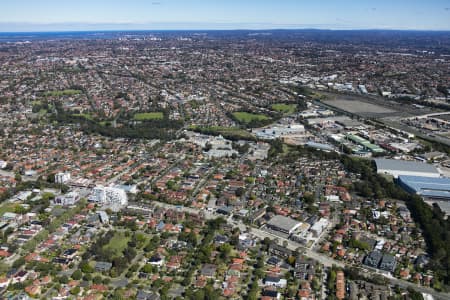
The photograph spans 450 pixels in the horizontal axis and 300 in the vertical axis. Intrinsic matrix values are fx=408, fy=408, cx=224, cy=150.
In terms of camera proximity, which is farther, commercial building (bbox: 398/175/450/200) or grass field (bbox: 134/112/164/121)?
grass field (bbox: 134/112/164/121)

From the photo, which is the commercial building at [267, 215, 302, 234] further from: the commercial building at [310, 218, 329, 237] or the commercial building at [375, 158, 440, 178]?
the commercial building at [375, 158, 440, 178]

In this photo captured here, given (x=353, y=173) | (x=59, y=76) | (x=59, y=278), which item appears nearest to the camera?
(x=59, y=278)

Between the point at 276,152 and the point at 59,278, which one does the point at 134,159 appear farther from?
the point at 59,278

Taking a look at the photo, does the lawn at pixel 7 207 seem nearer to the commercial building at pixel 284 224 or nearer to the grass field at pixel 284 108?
the commercial building at pixel 284 224

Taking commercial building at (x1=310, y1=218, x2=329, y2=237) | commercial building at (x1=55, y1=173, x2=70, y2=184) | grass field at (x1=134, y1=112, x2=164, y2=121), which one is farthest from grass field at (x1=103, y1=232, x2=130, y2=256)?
grass field at (x1=134, y1=112, x2=164, y2=121)

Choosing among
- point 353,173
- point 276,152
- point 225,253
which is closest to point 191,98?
point 276,152

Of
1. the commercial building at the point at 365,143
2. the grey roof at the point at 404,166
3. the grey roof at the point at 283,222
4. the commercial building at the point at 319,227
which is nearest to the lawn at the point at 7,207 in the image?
the grey roof at the point at 283,222

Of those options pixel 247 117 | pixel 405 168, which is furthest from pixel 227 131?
pixel 405 168
